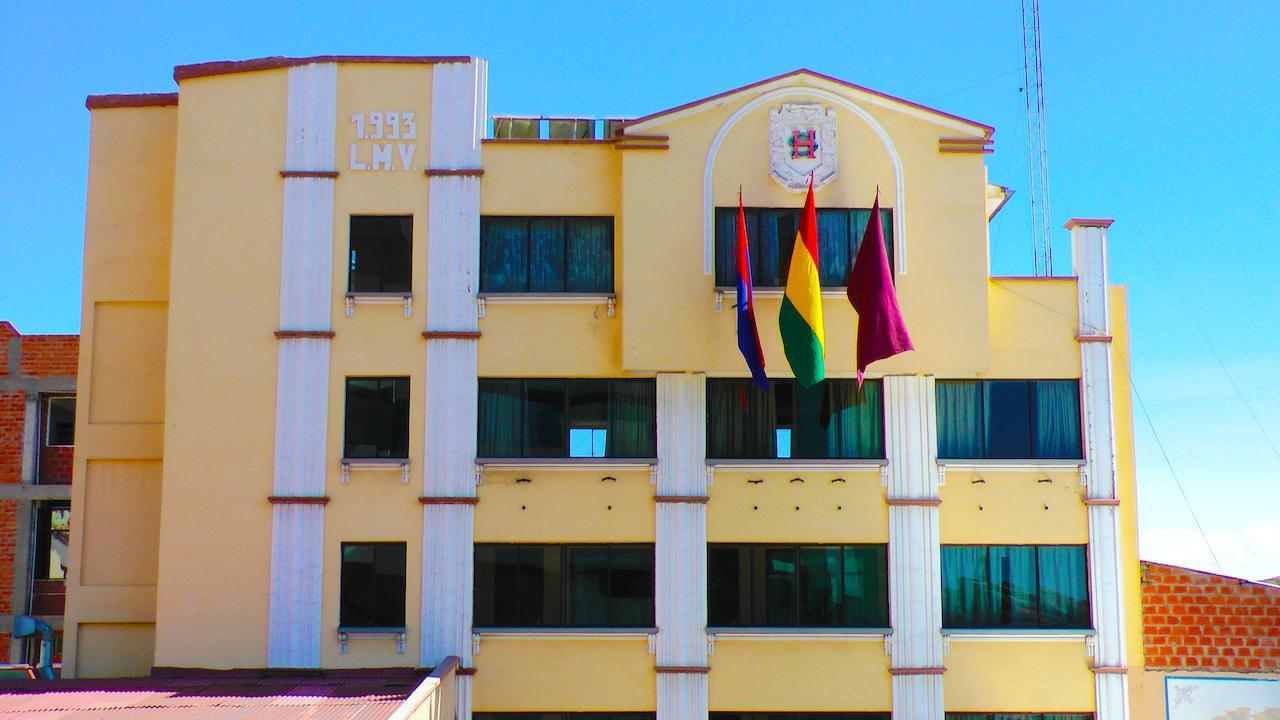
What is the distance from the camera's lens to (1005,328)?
2427 centimetres

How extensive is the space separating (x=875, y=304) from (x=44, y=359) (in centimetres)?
2519

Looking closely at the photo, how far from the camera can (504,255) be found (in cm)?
2419

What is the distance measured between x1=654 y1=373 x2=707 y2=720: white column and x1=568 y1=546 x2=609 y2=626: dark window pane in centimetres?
103

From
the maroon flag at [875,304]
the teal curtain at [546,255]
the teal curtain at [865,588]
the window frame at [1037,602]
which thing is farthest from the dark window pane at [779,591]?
the teal curtain at [546,255]

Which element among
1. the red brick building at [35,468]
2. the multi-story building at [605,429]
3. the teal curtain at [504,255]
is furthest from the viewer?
the red brick building at [35,468]

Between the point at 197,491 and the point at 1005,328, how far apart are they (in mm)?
Result: 16311

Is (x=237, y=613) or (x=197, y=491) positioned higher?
(x=197, y=491)

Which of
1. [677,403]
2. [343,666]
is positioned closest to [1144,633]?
[677,403]

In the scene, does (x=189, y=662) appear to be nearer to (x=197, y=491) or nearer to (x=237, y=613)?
(x=237, y=613)

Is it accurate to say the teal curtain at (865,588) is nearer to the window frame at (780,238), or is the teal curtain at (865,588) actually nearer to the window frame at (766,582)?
the window frame at (766,582)

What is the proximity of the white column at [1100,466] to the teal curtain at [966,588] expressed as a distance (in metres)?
2.07

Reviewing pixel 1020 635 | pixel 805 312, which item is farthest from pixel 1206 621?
pixel 805 312

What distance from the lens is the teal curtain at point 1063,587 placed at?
928 inches

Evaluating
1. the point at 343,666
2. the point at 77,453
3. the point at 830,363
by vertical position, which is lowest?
the point at 343,666
